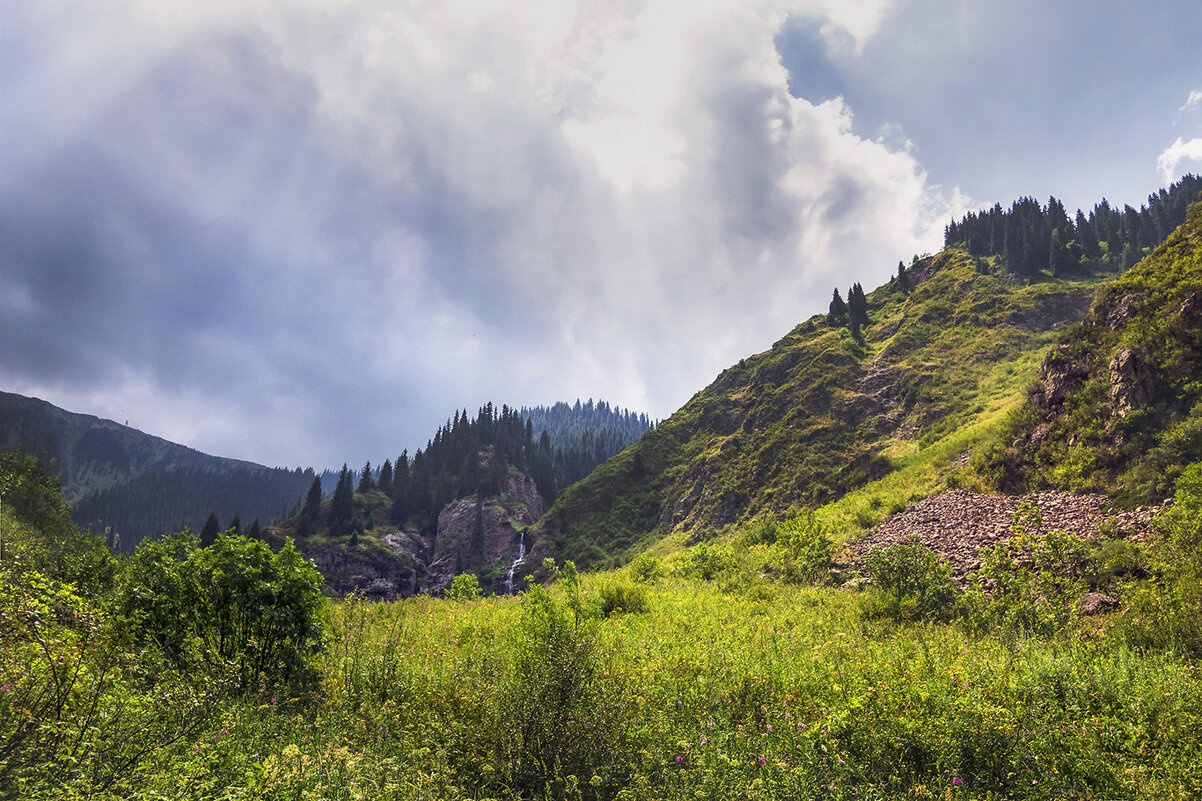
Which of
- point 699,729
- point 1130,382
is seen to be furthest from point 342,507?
point 1130,382

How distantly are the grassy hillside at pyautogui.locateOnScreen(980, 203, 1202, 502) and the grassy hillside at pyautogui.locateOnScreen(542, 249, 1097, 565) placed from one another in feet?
19.9

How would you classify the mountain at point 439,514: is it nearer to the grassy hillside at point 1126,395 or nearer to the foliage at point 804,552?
the foliage at point 804,552

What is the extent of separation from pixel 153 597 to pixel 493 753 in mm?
5022

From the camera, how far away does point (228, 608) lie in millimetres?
6355

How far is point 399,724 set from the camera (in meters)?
5.21

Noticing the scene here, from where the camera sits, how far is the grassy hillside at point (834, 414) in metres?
39.3

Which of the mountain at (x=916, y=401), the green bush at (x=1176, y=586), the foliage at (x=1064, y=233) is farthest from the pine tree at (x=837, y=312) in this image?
the green bush at (x=1176, y=586)

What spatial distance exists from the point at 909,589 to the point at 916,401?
39.7 meters

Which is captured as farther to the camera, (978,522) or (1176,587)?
(978,522)

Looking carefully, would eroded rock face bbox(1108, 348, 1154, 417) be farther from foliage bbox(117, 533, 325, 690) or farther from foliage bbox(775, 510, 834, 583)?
foliage bbox(117, 533, 325, 690)

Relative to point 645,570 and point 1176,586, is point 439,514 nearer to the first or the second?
point 645,570

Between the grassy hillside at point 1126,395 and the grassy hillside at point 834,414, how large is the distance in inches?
238

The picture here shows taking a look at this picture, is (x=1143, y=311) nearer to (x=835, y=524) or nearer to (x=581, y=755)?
(x=835, y=524)

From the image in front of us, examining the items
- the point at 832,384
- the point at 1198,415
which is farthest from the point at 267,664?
the point at 832,384
